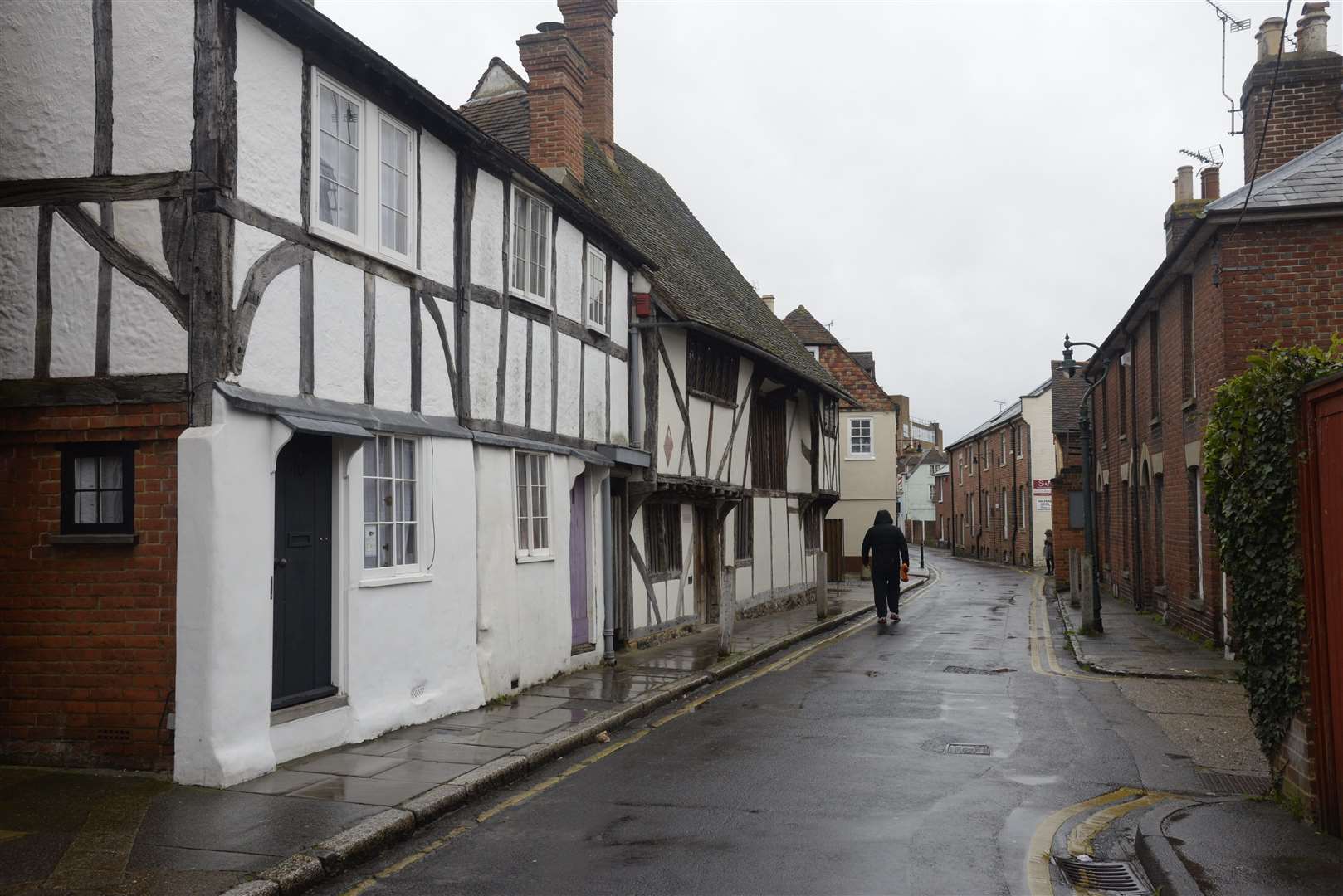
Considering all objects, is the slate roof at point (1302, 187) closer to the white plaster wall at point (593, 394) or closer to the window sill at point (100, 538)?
the white plaster wall at point (593, 394)

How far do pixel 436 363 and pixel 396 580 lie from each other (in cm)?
218

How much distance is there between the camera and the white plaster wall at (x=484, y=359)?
11.4 m

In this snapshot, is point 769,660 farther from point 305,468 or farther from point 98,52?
point 98,52

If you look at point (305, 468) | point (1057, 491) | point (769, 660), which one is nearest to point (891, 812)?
point (305, 468)

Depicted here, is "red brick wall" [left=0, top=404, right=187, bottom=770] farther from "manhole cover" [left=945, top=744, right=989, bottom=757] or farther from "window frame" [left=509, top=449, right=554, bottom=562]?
"manhole cover" [left=945, top=744, right=989, bottom=757]

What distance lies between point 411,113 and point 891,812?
7.29 m

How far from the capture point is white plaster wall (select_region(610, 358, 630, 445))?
51.1 ft

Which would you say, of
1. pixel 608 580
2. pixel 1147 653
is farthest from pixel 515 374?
pixel 1147 653

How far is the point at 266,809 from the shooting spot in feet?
22.6

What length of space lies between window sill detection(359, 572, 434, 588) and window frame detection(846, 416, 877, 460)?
31788mm

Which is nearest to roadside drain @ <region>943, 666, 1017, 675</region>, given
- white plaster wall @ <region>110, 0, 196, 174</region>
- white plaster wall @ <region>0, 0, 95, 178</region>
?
white plaster wall @ <region>110, 0, 196, 174</region>

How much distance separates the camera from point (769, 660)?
15.4 m

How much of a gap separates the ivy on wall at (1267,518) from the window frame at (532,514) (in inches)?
275

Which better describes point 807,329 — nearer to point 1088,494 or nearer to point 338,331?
point 1088,494
